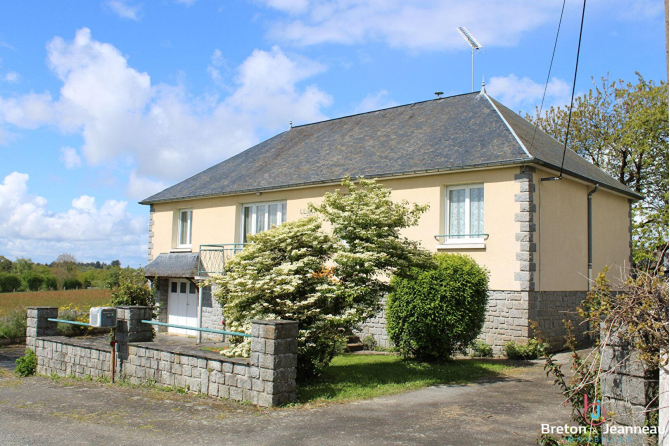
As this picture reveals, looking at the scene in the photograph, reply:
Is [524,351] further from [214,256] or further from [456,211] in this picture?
[214,256]

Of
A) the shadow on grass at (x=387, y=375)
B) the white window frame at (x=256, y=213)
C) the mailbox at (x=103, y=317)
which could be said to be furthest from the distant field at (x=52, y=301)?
the shadow on grass at (x=387, y=375)

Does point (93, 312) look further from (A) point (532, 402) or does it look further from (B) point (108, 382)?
(A) point (532, 402)

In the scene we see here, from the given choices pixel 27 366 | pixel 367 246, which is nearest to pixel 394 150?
pixel 367 246

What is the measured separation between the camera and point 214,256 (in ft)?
65.9

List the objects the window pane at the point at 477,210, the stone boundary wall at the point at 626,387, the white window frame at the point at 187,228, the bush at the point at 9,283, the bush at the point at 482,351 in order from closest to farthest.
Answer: the stone boundary wall at the point at 626,387
the bush at the point at 482,351
the window pane at the point at 477,210
the white window frame at the point at 187,228
the bush at the point at 9,283

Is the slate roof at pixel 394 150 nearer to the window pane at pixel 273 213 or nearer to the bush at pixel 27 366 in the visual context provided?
the window pane at pixel 273 213

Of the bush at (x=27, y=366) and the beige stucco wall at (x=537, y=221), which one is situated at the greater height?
the beige stucco wall at (x=537, y=221)

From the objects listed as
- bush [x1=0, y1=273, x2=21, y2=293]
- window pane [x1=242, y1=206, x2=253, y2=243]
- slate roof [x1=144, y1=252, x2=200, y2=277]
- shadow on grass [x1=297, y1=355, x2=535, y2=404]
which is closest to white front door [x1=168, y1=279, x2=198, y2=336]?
slate roof [x1=144, y1=252, x2=200, y2=277]

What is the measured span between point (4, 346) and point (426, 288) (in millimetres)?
14260

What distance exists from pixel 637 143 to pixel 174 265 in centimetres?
2055

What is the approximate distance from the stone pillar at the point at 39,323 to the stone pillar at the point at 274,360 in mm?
6918

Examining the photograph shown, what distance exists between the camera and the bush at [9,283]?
45031mm

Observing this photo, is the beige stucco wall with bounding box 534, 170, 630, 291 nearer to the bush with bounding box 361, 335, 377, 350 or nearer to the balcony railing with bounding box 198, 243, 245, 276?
the bush with bounding box 361, 335, 377, 350

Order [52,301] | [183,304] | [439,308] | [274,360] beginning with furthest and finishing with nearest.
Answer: [52,301] → [183,304] → [439,308] → [274,360]
